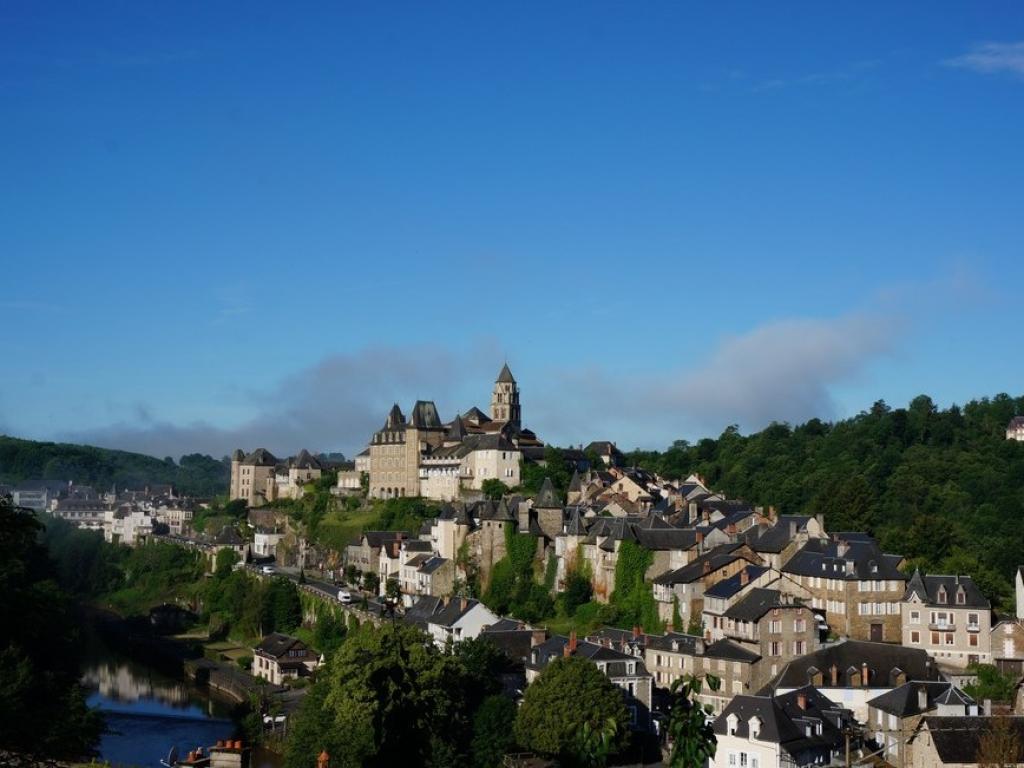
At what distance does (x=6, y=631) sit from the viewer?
2483cm

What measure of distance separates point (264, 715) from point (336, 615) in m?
13.9

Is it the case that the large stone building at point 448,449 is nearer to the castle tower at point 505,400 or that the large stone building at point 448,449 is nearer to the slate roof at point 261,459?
the castle tower at point 505,400

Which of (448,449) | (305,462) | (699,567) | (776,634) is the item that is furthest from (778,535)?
(305,462)

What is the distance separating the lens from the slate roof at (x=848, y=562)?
4869 centimetres

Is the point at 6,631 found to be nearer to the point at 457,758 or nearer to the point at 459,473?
the point at 457,758

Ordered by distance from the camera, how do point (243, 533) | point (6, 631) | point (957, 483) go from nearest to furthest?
1. point (6, 631)
2. point (957, 483)
3. point (243, 533)

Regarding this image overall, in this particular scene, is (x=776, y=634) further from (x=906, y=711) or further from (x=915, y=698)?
(x=906, y=711)

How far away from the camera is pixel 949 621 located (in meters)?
46.7

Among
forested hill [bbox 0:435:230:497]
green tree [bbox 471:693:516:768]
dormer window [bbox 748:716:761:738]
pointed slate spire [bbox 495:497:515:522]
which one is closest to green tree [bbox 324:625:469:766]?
green tree [bbox 471:693:516:768]

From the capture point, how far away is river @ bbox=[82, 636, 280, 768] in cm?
4978

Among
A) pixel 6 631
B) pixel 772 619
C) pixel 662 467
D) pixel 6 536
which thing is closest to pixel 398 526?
pixel 662 467

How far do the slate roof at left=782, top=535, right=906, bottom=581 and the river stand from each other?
2309cm

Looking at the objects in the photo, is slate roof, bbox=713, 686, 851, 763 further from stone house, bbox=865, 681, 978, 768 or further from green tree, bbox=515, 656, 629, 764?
green tree, bbox=515, 656, 629, 764

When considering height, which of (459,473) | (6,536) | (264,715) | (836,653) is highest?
(459,473)
